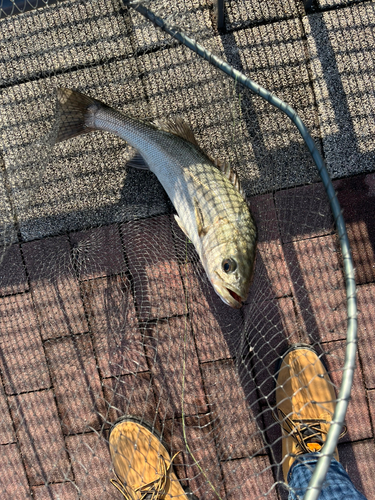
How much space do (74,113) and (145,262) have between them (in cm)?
133

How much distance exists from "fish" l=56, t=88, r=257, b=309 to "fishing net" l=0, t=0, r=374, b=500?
14.3 inches

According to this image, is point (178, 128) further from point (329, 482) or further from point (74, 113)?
point (329, 482)

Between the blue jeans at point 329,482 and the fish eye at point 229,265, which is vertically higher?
the fish eye at point 229,265

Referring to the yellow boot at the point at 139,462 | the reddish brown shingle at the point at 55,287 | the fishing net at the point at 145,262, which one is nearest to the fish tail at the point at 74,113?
the fishing net at the point at 145,262

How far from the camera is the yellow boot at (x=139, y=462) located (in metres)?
3.23

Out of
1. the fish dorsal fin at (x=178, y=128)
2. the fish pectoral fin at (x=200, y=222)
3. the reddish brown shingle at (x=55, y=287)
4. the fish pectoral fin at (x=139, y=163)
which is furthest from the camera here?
the reddish brown shingle at (x=55, y=287)

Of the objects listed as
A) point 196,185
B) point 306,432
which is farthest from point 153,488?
point 196,185

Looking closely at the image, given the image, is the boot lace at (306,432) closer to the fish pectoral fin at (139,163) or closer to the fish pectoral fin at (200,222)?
the fish pectoral fin at (200,222)

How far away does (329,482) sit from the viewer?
2.64m

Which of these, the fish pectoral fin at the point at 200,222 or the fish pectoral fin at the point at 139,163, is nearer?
the fish pectoral fin at the point at 200,222

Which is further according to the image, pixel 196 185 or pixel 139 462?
pixel 139 462

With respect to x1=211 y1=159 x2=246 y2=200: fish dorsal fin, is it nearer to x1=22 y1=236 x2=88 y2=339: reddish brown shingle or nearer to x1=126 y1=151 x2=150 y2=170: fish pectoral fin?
x1=126 y1=151 x2=150 y2=170: fish pectoral fin

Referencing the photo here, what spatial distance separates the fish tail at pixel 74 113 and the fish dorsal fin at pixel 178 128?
51 cm

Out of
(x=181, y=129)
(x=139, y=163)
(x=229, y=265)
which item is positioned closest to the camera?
(x=229, y=265)
